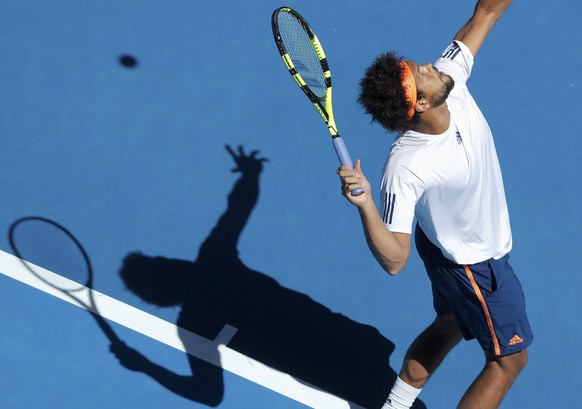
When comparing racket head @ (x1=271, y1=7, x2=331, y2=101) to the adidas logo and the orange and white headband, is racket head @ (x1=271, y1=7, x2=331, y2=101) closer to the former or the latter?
the orange and white headband

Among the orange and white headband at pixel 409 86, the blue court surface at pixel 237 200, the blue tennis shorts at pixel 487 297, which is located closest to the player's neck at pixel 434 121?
the orange and white headband at pixel 409 86

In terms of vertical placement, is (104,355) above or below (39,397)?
above

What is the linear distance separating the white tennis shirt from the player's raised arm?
0.86 feet

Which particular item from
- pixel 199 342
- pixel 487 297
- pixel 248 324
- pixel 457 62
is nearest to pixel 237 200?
pixel 248 324

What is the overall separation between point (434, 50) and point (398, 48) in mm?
263

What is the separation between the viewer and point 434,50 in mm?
6320

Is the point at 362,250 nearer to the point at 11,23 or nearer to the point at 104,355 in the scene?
the point at 104,355

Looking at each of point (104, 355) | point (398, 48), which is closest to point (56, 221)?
point (104, 355)

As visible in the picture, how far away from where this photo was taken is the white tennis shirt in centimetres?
385

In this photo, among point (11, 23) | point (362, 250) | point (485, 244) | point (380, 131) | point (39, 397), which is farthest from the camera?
point (11, 23)

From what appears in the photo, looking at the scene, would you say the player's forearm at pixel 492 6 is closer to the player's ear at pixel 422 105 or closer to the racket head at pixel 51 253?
the player's ear at pixel 422 105

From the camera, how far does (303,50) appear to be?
4922mm

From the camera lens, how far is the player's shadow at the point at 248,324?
17.3 ft

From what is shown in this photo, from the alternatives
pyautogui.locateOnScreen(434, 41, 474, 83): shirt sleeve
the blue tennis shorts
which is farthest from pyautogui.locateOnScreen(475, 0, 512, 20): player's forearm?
the blue tennis shorts
